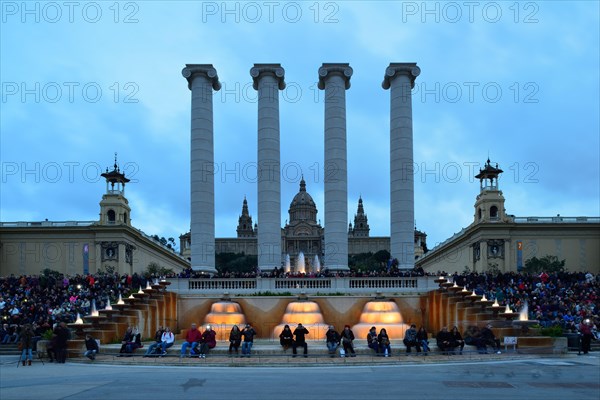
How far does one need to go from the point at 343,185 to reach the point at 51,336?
3255 centimetres

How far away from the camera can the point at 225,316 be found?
43469 mm

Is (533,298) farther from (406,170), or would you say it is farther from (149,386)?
(149,386)

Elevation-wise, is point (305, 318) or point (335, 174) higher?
point (335, 174)

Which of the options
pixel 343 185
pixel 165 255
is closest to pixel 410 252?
pixel 343 185

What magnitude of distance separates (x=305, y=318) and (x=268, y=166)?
65.9ft

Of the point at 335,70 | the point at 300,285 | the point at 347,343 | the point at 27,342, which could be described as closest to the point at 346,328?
the point at 347,343

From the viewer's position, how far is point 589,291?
50562mm

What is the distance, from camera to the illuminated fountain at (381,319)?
4188cm

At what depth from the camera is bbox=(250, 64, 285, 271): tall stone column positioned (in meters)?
59.4

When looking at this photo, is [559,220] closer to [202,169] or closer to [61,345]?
[202,169]

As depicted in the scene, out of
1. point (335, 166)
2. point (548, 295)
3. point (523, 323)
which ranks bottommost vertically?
point (523, 323)

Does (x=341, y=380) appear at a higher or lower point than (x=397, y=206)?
lower

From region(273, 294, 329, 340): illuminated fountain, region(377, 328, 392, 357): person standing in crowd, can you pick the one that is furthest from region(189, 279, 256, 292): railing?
region(377, 328, 392, 357): person standing in crowd

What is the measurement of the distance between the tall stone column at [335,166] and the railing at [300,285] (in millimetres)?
11936
